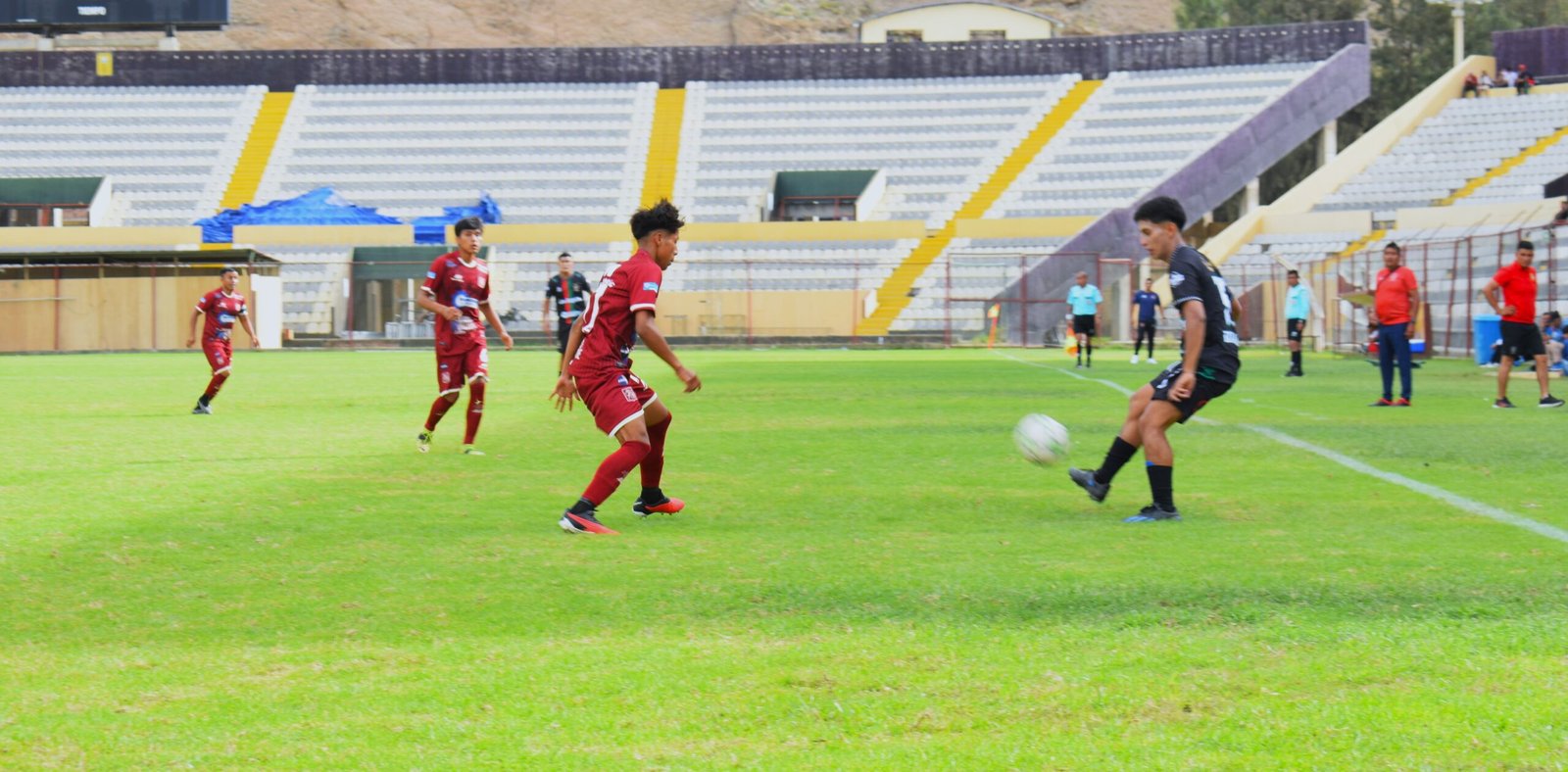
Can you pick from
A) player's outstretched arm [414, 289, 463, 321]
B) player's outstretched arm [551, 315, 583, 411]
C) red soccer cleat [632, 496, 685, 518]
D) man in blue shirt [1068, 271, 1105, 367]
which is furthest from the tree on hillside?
player's outstretched arm [551, 315, 583, 411]

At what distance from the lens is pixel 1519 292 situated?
59.9ft

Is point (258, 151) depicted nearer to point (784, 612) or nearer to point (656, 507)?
point (656, 507)

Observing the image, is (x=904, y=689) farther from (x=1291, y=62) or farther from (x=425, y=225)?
(x=1291, y=62)

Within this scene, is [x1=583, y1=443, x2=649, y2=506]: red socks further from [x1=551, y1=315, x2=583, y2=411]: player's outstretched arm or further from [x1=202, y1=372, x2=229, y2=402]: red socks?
[x1=202, y1=372, x2=229, y2=402]: red socks

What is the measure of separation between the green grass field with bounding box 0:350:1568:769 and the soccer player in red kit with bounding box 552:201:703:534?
1.46ft

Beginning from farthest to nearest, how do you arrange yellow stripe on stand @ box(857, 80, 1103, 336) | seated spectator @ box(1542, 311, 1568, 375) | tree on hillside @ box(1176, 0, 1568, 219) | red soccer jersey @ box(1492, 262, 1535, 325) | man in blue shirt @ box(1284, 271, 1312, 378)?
tree on hillside @ box(1176, 0, 1568, 219), yellow stripe on stand @ box(857, 80, 1103, 336), man in blue shirt @ box(1284, 271, 1312, 378), seated spectator @ box(1542, 311, 1568, 375), red soccer jersey @ box(1492, 262, 1535, 325)

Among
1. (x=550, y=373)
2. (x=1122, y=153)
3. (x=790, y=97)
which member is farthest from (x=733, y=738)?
(x=790, y=97)

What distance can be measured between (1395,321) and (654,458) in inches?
476

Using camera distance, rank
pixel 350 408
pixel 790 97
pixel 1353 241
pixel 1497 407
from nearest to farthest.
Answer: pixel 1497 407 → pixel 350 408 → pixel 1353 241 → pixel 790 97

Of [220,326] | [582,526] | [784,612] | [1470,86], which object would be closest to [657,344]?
[582,526]

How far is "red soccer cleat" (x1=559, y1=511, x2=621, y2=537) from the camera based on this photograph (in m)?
8.78

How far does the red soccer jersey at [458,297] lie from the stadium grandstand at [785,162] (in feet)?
103

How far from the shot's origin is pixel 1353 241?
46.9m

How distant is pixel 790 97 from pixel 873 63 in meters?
3.20
